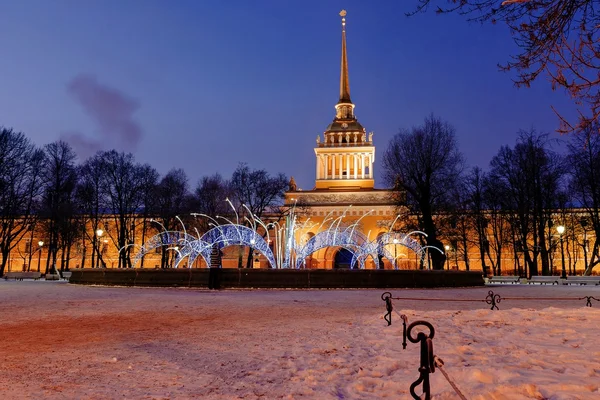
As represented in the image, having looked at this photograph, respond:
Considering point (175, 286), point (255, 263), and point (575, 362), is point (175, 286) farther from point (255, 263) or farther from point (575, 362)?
point (255, 263)

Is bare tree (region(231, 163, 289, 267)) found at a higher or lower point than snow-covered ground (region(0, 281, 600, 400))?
higher

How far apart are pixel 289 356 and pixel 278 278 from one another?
55.6 feet

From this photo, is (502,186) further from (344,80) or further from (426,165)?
(344,80)

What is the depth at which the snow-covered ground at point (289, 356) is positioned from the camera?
4910mm

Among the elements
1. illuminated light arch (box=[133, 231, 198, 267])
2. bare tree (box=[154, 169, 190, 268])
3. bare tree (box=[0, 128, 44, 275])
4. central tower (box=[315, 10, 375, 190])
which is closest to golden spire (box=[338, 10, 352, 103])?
central tower (box=[315, 10, 375, 190])

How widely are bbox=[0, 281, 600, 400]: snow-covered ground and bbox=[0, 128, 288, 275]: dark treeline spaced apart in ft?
89.9

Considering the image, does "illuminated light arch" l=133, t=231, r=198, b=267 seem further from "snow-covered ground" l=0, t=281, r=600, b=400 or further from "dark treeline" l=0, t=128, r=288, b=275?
"snow-covered ground" l=0, t=281, r=600, b=400

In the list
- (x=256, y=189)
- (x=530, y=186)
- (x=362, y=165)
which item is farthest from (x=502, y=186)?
(x=362, y=165)

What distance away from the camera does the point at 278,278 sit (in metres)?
23.4

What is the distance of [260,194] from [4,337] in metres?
38.3

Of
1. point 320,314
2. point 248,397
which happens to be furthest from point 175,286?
point 248,397

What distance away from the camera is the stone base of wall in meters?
23.0

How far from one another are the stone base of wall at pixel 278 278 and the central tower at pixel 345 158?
4650 centimetres

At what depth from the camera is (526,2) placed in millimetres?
5410
